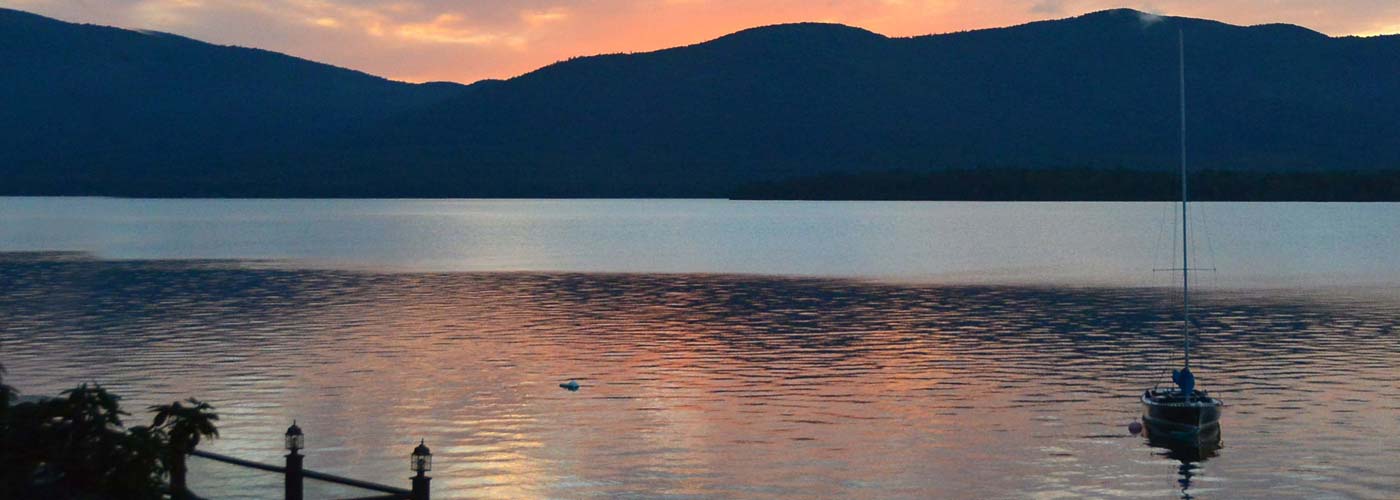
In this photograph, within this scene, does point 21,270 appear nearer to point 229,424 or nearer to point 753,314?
point 753,314

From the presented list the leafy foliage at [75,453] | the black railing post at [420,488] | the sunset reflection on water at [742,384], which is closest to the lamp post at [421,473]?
the black railing post at [420,488]

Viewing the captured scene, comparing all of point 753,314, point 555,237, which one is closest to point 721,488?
A: point 753,314

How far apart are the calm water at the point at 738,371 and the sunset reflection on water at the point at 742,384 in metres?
0.13

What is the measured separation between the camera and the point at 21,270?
318 feet

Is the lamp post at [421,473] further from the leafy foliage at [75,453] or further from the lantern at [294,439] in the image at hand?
the leafy foliage at [75,453]

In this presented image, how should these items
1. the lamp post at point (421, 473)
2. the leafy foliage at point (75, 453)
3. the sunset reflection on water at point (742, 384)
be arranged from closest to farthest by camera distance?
the leafy foliage at point (75, 453) < the lamp post at point (421, 473) < the sunset reflection on water at point (742, 384)

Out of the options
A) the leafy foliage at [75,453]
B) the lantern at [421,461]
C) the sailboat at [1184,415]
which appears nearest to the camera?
the leafy foliage at [75,453]

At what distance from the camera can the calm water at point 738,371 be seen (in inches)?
1270

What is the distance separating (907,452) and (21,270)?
75880 millimetres

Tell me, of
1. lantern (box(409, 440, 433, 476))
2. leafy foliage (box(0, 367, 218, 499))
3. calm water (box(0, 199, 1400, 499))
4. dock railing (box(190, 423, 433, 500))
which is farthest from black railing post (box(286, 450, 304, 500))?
leafy foliage (box(0, 367, 218, 499))

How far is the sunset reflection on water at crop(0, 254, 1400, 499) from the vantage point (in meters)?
32.0

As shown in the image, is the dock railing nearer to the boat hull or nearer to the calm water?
the calm water

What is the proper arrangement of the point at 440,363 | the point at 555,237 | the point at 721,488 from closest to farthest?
the point at 721,488 < the point at 440,363 < the point at 555,237

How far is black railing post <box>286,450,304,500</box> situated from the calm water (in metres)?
1.02
